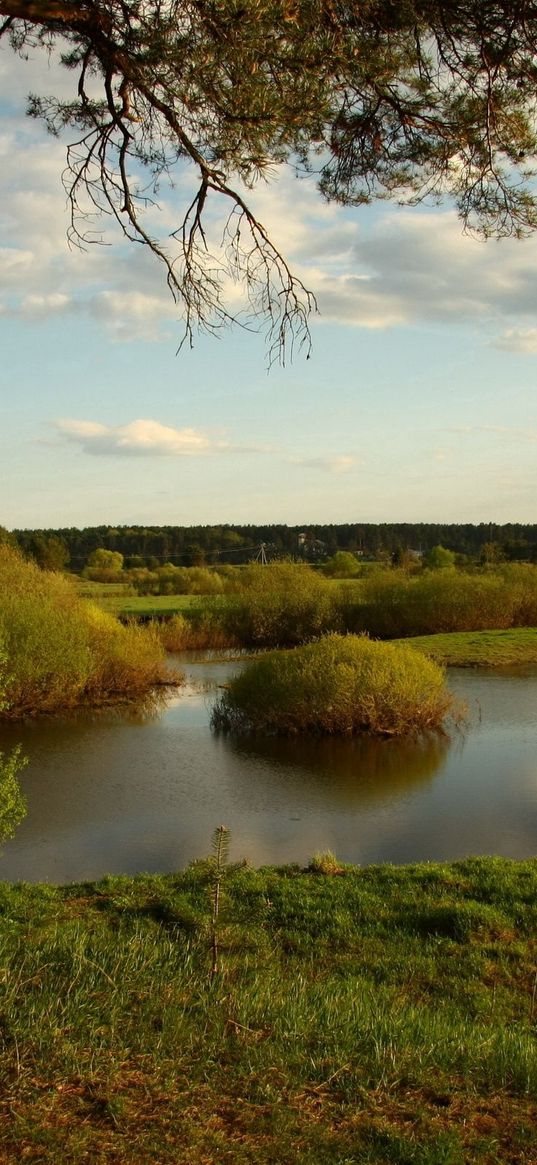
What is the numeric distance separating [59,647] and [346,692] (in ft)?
24.4

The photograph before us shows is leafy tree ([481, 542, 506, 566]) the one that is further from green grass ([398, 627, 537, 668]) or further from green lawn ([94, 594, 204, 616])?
green lawn ([94, 594, 204, 616])

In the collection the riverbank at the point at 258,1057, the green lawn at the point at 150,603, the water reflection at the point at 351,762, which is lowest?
the water reflection at the point at 351,762

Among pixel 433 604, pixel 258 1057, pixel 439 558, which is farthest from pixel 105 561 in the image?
pixel 258 1057

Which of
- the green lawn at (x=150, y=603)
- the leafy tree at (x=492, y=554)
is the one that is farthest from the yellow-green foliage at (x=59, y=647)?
the leafy tree at (x=492, y=554)

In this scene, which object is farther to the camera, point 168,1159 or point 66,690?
point 66,690

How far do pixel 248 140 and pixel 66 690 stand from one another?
57.2ft

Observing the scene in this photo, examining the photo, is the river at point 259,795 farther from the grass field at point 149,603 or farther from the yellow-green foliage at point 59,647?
the grass field at point 149,603

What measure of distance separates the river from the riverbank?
410 centimetres

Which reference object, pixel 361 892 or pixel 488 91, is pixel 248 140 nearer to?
pixel 488 91

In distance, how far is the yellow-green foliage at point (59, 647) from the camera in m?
21.5

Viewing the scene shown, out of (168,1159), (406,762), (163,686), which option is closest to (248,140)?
(168,1159)

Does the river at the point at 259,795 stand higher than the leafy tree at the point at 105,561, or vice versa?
the leafy tree at the point at 105,561

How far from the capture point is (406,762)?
53.0 ft

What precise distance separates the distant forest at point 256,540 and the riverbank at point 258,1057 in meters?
60.8
